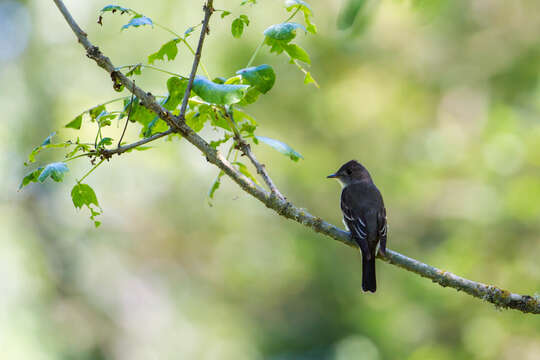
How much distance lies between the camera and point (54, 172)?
7.19 ft

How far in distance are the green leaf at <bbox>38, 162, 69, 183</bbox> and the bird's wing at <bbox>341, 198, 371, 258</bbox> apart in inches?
64.8

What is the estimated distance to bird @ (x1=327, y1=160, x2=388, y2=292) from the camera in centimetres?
373

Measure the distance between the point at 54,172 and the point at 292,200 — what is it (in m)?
5.58

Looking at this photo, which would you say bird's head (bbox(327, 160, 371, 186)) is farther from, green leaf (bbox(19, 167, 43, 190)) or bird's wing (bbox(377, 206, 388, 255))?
green leaf (bbox(19, 167, 43, 190))

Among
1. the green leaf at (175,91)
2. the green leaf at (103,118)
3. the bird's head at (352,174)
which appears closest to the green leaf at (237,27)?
the green leaf at (175,91)

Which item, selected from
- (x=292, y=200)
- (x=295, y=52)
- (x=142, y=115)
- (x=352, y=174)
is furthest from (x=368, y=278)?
(x=292, y=200)

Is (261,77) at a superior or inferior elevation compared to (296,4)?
inferior

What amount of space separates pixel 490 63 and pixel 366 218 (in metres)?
4.68

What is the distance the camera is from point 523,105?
654cm

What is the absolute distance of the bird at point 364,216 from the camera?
12.2 ft

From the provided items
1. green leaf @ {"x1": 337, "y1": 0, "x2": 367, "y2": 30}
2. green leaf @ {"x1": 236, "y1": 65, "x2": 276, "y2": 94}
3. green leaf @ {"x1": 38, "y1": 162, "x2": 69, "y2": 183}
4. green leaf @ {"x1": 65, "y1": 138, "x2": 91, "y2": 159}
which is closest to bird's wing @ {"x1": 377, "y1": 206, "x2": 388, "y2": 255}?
green leaf @ {"x1": 236, "y1": 65, "x2": 276, "y2": 94}

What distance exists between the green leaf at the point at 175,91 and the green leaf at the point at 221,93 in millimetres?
183

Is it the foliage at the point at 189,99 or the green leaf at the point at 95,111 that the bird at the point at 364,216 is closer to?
the foliage at the point at 189,99

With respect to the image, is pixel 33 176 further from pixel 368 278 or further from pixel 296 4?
pixel 368 278
